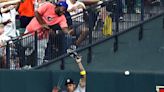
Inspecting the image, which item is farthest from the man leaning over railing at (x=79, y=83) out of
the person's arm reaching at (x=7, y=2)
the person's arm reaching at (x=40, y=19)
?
the person's arm reaching at (x=7, y=2)

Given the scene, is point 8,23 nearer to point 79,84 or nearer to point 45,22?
point 45,22

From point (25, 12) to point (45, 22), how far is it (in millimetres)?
1614

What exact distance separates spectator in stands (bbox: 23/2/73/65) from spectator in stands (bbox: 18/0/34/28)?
1.00 meters

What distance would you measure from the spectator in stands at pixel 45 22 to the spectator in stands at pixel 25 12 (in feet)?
3.29

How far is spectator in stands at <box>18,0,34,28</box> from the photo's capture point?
1566 cm

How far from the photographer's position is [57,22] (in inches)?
563

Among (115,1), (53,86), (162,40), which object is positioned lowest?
(53,86)

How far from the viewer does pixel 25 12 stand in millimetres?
15875

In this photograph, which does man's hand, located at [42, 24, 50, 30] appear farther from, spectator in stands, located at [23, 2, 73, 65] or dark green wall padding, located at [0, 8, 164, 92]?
dark green wall padding, located at [0, 8, 164, 92]

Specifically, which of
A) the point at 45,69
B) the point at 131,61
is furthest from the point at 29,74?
the point at 131,61

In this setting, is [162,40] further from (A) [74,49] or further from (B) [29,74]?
(B) [29,74]

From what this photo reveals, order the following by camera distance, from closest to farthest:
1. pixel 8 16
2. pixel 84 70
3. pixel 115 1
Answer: pixel 84 70 → pixel 115 1 → pixel 8 16

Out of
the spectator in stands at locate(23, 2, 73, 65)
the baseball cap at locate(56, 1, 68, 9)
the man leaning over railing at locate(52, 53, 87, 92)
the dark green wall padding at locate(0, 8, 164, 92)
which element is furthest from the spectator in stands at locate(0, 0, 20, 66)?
the man leaning over railing at locate(52, 53, 87, 92)

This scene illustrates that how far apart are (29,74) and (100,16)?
196 cm
